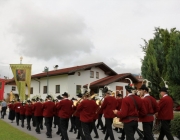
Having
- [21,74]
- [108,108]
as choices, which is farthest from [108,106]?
[21,74]

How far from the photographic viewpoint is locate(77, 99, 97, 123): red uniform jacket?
9320 mm

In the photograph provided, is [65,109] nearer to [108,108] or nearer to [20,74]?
[108,108]

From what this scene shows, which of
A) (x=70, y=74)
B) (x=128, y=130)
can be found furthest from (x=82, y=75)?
(x=128, y=130)

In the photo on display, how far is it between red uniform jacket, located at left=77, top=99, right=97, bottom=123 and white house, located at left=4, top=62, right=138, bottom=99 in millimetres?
24521

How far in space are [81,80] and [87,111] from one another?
90.4 ft

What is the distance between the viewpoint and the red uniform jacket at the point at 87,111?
9320 millimetres

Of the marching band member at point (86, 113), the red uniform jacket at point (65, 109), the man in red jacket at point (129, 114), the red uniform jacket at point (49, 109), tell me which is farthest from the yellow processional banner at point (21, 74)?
the man in red jacket at point (129, 114)

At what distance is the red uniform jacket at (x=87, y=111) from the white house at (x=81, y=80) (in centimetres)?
2452

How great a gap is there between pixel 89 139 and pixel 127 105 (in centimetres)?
245

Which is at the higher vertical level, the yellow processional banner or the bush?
the yellow processional banner

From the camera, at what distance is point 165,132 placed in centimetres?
866

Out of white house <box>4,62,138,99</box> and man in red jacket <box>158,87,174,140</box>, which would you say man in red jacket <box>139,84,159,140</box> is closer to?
man in red jacket <box>158,87,174,140</box>

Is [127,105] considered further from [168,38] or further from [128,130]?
[168,38]

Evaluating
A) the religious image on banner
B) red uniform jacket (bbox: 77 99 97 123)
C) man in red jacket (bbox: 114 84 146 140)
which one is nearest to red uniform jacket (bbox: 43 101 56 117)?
red uniform jacket (bbox: 77 99 97 123)
